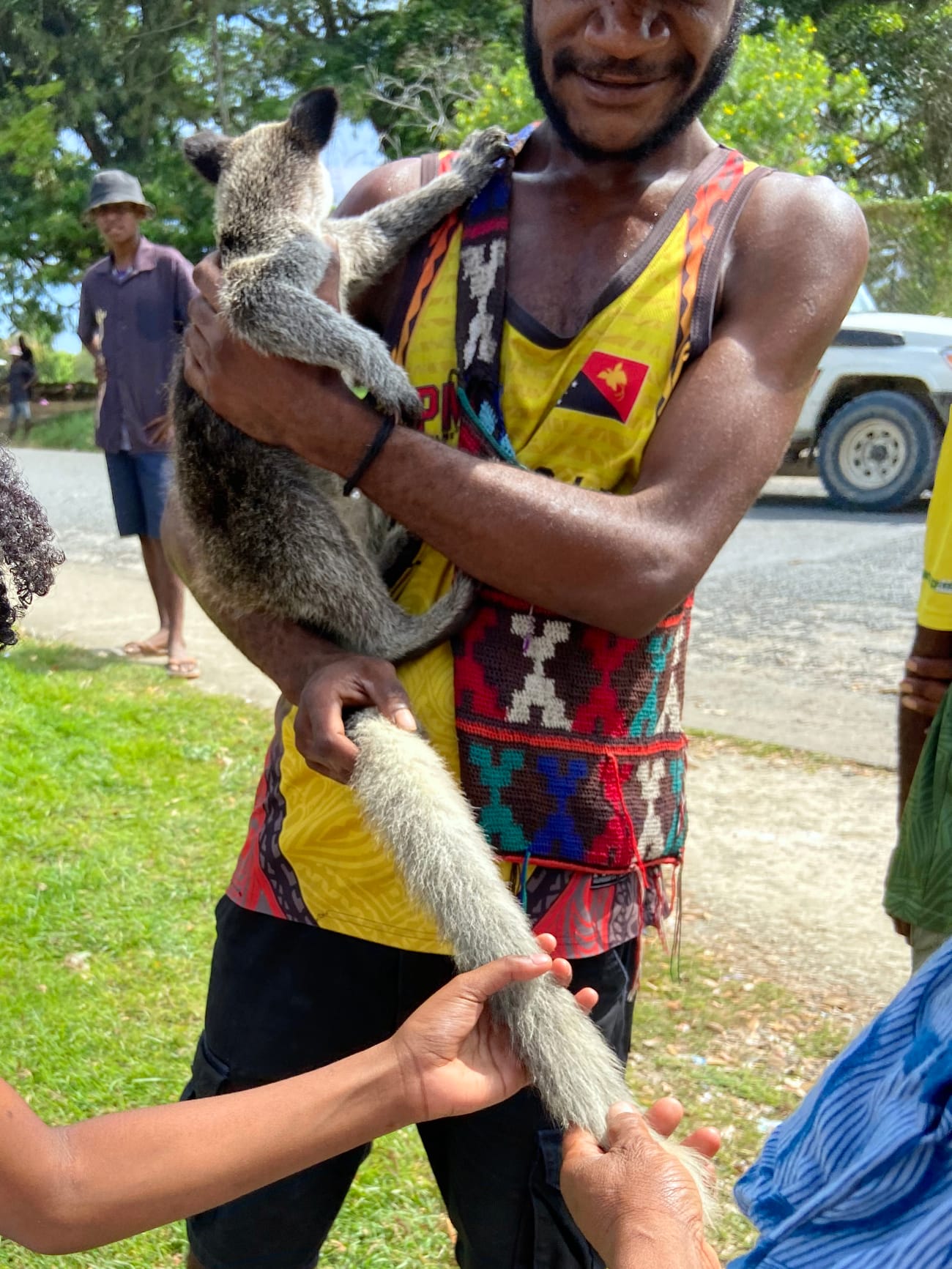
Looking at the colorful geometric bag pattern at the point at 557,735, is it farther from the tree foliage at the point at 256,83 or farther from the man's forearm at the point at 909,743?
the tree foliage at the point at 256,83

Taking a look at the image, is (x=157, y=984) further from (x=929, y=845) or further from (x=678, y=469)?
(x=678, y=469)

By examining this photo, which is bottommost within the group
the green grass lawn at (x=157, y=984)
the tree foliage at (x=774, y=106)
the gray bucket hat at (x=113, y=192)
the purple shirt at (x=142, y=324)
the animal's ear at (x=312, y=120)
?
the green grass lawn at (x=157, y=984)

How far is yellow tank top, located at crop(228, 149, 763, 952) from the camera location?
1.71m

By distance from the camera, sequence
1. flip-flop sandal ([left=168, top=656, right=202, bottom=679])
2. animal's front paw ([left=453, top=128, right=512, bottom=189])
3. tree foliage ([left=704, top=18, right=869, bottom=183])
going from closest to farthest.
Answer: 1. animal's front paw ([left=453, top=128, right=512, bottom=189])
2. flip-flop sandal ([left=168, top=656, right=202, bottom=679])
3. tree foliage ([left=704, top=18, right=869, bottom=183])

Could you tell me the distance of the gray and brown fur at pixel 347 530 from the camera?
158 cm

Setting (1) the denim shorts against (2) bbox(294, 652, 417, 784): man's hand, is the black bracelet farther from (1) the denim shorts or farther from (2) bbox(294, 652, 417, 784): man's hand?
(1) the denim shorts

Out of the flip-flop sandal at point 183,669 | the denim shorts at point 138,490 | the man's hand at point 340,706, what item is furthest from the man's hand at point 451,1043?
the denim shorts at point 138,490

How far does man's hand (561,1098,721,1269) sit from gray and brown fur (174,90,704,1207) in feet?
0.14

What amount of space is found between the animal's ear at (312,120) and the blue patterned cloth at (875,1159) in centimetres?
243

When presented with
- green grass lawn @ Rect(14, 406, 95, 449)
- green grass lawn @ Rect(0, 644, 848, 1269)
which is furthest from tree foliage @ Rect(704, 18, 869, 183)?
green grass lawn @ Rect(14, 406, 95, 449)

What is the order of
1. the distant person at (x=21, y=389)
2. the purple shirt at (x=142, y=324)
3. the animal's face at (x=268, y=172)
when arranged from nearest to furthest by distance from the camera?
the animal's face at (x=268, y=172)
the purple shirt at (x=142, y=324)
the distant person at (x=21, y=389)

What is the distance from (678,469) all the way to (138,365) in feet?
19.5

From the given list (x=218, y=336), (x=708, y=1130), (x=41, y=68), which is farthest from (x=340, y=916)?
(x=41, y=68)

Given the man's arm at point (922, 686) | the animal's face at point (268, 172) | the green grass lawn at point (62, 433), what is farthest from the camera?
the green grass lawn at point (62, 433)
